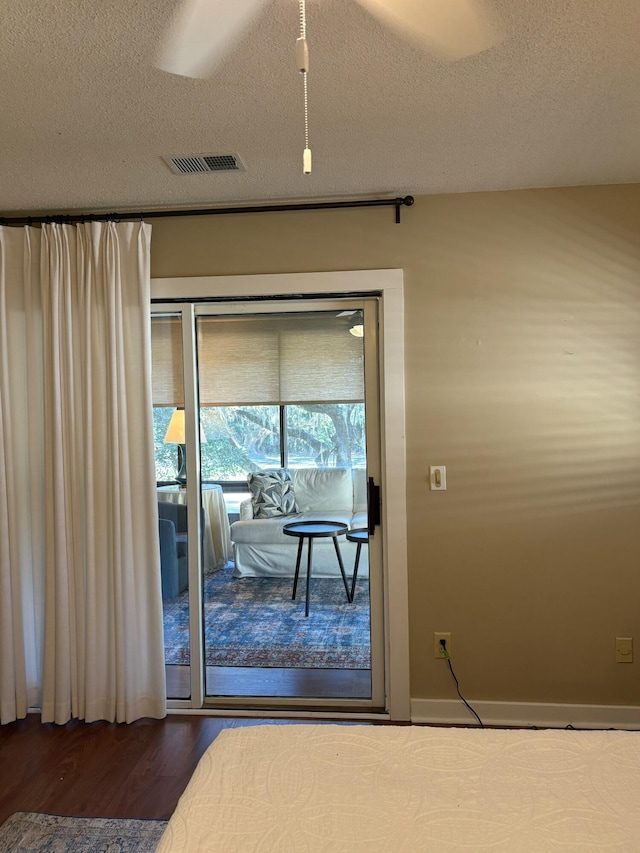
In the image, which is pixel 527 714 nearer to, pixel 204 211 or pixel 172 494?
pixel 172 494

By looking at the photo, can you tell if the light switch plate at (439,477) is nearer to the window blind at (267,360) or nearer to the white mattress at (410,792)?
the window blind at (267,360)

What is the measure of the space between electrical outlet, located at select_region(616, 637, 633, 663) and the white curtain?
220cm

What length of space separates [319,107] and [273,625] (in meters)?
2.50

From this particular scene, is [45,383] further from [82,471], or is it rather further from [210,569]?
[210,569]

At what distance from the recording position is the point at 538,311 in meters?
3.07

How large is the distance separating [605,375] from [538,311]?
0.43 meters

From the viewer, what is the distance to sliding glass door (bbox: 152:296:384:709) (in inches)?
130

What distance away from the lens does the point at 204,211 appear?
320cm

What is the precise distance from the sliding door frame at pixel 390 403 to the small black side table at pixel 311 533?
0.27 metres

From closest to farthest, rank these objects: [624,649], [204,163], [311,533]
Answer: [204,163] < [624,649] < [311,533]

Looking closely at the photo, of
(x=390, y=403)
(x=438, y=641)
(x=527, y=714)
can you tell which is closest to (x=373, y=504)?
(x=390, y=403)

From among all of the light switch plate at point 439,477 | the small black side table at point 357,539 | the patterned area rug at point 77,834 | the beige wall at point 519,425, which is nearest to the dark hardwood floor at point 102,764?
the patterned area rug at point 77,834

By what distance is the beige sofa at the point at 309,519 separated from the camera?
3.33 metres

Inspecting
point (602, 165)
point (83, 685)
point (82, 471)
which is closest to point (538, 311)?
point (602, 165)
